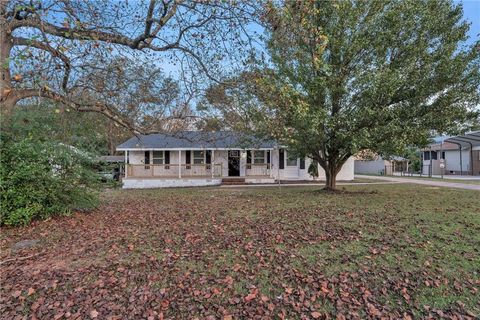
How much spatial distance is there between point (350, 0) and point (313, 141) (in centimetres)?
519

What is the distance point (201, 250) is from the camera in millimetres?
4945

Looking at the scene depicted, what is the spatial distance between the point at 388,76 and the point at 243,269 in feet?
29.1

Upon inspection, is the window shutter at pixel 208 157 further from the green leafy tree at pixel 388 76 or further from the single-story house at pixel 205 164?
the green leafy tree at pixel 388 76

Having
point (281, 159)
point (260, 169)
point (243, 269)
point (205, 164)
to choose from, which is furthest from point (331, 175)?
point (243, 269)

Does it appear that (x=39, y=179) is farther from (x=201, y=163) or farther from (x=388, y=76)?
(x=201, y=163)

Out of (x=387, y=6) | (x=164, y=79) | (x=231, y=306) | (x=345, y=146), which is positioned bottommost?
(x=231, y=306)

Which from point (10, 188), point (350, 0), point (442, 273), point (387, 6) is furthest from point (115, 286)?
point (387, 6)

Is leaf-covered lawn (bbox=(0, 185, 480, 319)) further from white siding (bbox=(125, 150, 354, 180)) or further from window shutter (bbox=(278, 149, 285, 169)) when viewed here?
window shutter (bbox=(278, 149, 285, 169))

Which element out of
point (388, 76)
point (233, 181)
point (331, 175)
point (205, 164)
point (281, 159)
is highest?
point (388, 76)

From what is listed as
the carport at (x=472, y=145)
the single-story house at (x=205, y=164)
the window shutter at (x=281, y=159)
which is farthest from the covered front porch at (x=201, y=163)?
the carport at (x=472, y=145)

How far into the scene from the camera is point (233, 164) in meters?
22.0

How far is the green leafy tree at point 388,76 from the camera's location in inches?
411

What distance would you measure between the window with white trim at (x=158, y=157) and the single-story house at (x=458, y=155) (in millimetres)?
21426

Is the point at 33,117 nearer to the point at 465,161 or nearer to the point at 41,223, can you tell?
the point at 41,223
